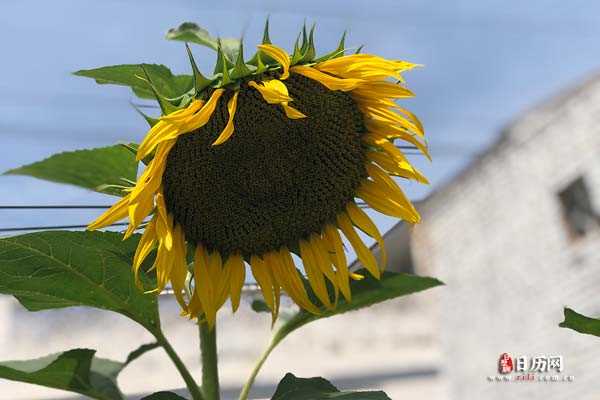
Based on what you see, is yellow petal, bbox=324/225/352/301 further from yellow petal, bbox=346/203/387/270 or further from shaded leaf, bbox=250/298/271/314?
shaded leaf, bbox=250/298/271/314

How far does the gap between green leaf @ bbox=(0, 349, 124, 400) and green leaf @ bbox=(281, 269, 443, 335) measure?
1.17 feet

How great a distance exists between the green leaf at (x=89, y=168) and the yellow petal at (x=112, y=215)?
3.5 inches

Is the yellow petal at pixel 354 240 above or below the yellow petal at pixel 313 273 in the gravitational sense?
above

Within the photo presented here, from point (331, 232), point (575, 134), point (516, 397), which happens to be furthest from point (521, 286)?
point (331, 232)

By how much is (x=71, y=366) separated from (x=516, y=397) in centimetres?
660

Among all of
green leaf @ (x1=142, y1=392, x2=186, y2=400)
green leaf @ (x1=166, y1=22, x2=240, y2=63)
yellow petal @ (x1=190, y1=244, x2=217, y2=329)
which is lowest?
green leaf @ (x1=142, y1=392, x2=186, y2=400)

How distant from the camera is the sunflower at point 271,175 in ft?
3.04

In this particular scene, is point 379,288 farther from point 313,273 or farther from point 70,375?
point 70,375

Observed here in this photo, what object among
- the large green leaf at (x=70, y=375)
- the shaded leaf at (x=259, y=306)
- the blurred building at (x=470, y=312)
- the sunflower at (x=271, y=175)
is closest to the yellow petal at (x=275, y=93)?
the sunflower at (x=271, y=175)

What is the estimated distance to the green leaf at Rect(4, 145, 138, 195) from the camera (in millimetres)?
1035

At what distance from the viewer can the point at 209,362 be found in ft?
3.64
